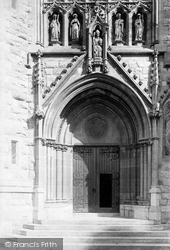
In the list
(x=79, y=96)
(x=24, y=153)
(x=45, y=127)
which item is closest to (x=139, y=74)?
(x=79, y=96)

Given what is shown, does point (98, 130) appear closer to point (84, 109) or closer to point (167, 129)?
point (84, 109)

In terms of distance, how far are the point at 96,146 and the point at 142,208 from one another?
9.24 ft

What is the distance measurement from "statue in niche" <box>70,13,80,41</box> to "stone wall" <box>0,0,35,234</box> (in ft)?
4.90

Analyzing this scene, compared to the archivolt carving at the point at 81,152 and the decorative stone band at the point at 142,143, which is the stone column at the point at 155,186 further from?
the archivolt carving at the point at 81,152

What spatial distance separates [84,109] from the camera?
1478cm

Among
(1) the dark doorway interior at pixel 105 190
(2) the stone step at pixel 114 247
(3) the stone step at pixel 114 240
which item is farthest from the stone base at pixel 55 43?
(2) the stone step at pixel 114 247

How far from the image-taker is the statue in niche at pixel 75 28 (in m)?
14.2

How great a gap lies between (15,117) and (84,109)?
264 cm

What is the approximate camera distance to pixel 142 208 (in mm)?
13508

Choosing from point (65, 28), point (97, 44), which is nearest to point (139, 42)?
point (97, 44)

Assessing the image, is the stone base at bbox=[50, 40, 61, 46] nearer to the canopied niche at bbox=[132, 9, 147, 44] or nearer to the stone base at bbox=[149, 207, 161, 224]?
the canopied niche at bbox=[132, 9, 147, 44]

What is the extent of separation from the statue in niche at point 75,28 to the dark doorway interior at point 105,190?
16.2 ft

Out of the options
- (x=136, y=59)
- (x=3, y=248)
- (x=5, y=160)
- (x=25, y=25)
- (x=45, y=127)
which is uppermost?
(x=25, y=25)

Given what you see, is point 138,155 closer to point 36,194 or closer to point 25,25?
point 36,194
